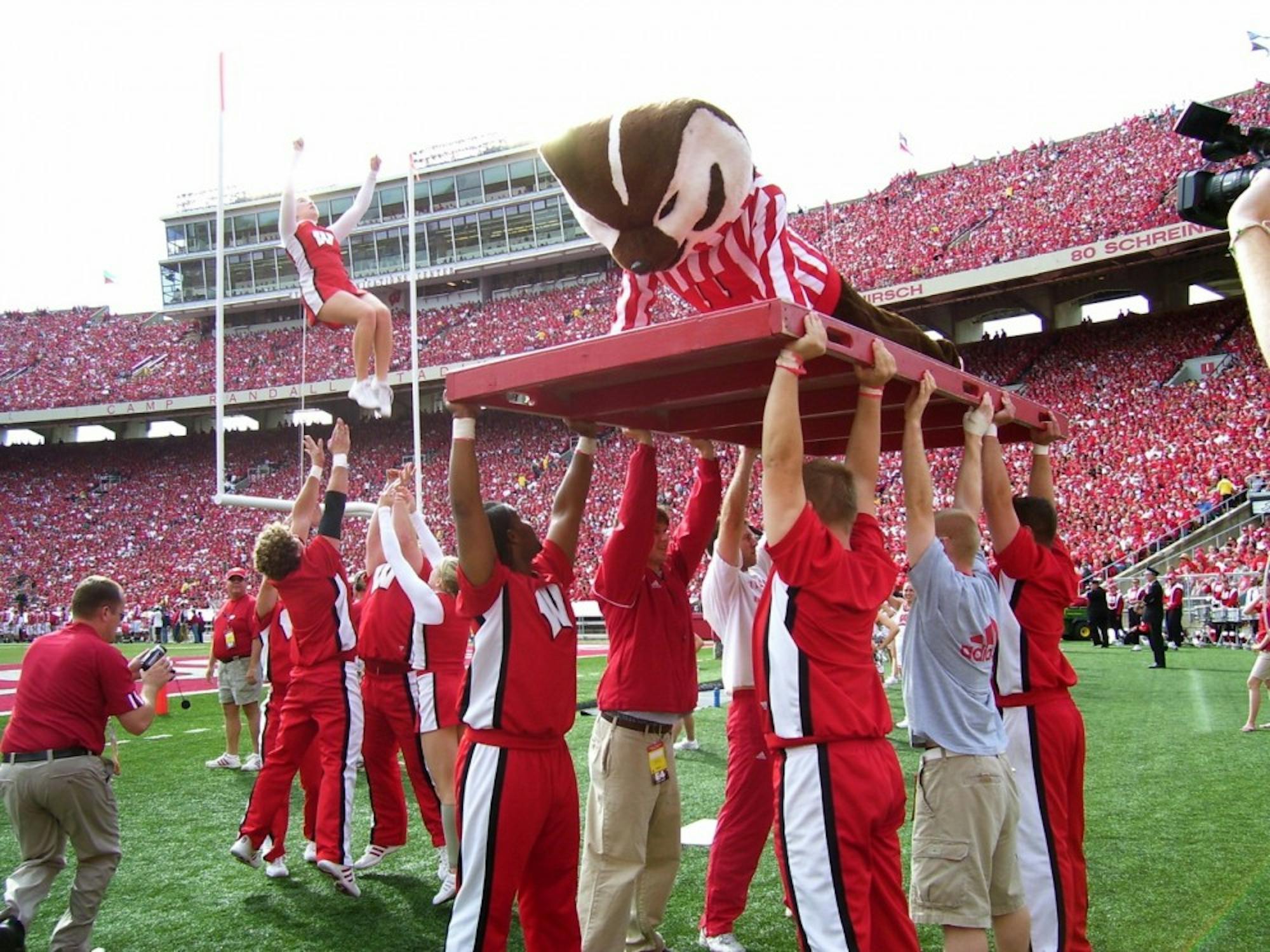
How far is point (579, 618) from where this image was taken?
85.3 feet

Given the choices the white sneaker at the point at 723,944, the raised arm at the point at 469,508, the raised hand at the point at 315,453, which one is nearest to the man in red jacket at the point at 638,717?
the white sneaker at the point at 723,944

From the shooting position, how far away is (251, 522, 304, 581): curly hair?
17.8ft

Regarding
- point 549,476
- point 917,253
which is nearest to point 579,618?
point 549,476

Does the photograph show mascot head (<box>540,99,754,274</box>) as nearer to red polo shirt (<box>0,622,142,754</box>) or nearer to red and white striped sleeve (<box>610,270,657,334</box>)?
red and white striped sleeve (<box>610,270,657,334</box>)

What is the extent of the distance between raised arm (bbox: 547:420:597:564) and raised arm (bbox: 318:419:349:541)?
2.17m

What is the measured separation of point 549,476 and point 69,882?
2807 cm

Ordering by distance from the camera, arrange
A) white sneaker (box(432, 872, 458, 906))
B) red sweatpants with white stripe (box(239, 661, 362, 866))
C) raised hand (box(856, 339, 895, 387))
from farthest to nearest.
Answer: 1. red sweatpants with white stripe (box(239, 661, 362, 866))
2. white sneaker (box(432, 872, 458, 906))
3. raised hand (box(856, 339, 895, 387))

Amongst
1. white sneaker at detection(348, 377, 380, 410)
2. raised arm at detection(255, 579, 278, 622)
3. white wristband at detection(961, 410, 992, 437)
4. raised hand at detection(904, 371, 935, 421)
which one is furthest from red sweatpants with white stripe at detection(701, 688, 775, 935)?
raised arm at detection(255, 579, 278, 622)

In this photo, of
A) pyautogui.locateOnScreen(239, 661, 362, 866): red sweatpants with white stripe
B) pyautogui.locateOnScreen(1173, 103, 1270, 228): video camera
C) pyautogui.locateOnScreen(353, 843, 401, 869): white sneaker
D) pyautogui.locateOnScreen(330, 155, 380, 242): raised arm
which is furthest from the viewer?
pyautogui.locateOnScreen(330, 155, 380, 242): raised arm

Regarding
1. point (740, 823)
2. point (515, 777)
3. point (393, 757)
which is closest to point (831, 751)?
point (515, 777)

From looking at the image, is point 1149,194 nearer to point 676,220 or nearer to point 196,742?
point 196,742

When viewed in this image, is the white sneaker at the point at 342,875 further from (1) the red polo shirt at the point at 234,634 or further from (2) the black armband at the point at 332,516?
(1) the red polo shirt at the point at 234,634

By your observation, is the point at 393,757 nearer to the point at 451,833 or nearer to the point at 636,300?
the point at 451,833

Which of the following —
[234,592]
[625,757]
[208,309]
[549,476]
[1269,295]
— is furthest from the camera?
[208,309]
